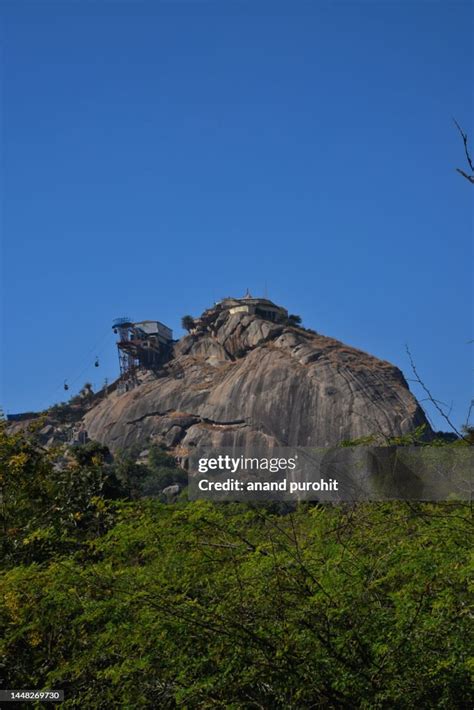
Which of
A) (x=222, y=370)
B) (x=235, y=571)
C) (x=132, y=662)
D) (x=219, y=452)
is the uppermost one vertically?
(x=222, y=370)

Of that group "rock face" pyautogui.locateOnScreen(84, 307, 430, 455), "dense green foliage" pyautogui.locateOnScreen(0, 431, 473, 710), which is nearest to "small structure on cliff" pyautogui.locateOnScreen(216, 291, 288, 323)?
"rock face" pyautogui.locateOnScreen(84, 307, 430, 455)

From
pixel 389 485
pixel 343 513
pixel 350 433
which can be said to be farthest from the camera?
pixel 350 433

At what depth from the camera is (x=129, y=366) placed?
87.3 meters

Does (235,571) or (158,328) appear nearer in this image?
(235,571)

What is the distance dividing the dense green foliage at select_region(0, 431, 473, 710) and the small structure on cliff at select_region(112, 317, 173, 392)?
80.3 meters

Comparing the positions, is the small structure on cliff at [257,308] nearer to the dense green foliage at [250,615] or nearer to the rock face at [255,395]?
the rock face at [255,395]

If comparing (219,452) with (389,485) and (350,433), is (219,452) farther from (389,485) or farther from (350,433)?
(389,485)

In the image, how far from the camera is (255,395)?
241 feet

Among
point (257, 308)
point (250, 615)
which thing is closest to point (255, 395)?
point (257, 308)

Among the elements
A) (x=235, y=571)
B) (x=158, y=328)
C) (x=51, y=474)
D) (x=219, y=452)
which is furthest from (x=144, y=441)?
(x=235, y=571)

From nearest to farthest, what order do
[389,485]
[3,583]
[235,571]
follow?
[235,571]
[3,583]
[389,485]

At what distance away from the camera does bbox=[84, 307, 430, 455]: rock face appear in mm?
70312

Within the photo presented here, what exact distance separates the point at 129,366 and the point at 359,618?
274 ft

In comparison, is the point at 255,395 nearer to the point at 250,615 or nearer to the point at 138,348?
the point at 138,348
